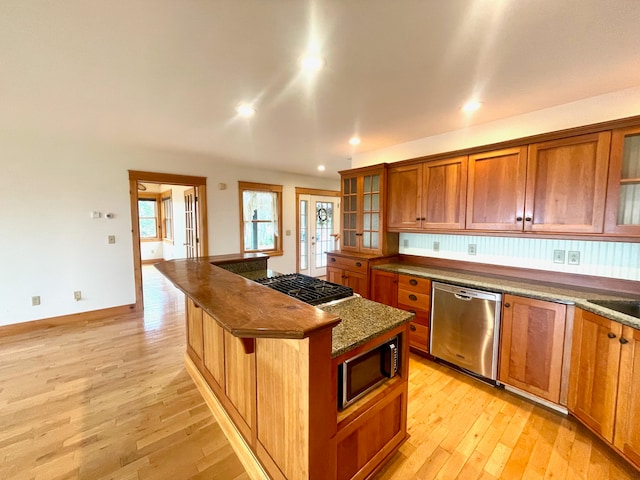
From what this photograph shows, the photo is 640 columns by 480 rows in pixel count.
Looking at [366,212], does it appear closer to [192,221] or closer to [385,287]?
[385,287]

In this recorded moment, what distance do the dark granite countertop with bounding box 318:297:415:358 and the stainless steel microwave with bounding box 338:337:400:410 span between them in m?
0.10

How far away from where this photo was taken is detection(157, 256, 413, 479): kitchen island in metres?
1.06

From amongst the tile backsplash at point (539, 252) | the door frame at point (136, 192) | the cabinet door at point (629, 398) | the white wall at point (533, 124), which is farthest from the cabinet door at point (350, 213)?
the cabinet door at point (629, 398)

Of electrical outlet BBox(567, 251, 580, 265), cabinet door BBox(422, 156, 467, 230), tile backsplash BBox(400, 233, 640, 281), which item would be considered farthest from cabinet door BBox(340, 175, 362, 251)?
electrical outlet BBox(567, 251, 580, 265)

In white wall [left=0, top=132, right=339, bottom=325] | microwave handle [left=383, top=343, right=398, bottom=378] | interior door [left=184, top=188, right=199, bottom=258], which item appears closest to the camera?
microwave handle [left=383, top=343, right=398, bottom=378]

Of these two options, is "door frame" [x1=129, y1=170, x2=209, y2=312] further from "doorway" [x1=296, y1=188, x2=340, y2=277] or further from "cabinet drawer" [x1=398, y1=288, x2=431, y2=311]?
"cabinet drawer" [x1=398, y1=288, x2=431, y2=311]

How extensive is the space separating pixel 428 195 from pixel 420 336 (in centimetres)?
150

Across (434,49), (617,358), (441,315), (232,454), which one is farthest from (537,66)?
(232,454)

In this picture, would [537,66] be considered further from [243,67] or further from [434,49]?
[243,67]

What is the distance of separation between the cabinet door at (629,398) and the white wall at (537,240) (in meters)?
0.86

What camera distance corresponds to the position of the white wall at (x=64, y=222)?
3.25 m

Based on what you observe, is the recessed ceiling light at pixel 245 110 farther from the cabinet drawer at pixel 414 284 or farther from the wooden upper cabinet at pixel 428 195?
the cabinet drawer at pixel 414 284

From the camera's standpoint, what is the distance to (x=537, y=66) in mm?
1746

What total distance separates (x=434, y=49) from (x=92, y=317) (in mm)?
4936
